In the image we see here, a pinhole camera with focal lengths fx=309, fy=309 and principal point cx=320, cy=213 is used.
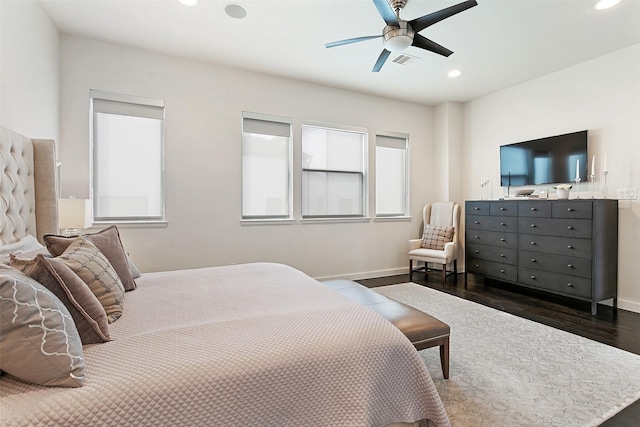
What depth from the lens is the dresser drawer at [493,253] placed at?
3840 mm

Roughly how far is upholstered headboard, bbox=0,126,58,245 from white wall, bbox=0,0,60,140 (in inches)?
7.5

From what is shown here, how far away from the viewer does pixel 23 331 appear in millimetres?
879

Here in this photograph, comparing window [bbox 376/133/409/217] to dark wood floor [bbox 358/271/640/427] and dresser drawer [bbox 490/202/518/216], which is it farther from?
dresser drawer [bbox 490/202/518/216]

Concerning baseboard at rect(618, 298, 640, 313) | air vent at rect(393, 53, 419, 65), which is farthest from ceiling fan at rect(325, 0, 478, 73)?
baseboard at rect(618, 298, 640, 313)

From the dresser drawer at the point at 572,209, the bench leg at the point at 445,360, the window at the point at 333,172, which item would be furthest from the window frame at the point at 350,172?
the bench leg at the point at 445,360

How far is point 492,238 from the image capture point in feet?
13.4

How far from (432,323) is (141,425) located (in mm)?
1530

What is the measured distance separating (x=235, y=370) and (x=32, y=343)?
1.90 feet

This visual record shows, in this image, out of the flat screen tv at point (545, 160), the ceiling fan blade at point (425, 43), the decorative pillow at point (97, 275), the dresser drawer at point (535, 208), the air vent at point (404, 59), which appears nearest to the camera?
the decorative pillow at point (97, 275)

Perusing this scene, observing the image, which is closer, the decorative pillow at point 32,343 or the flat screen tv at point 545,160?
the decorative pillow at point 32,343

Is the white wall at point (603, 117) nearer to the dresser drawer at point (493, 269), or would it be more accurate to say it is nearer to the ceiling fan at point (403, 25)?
the dresser drawer at point (493, 269)

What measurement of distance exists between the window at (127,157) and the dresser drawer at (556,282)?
4.33m

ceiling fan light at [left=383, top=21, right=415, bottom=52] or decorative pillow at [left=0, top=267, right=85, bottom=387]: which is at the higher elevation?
ceiling fan light at [left=383, top=21, right=415, bottom=52]

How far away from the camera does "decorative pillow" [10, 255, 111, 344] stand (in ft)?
3.70
